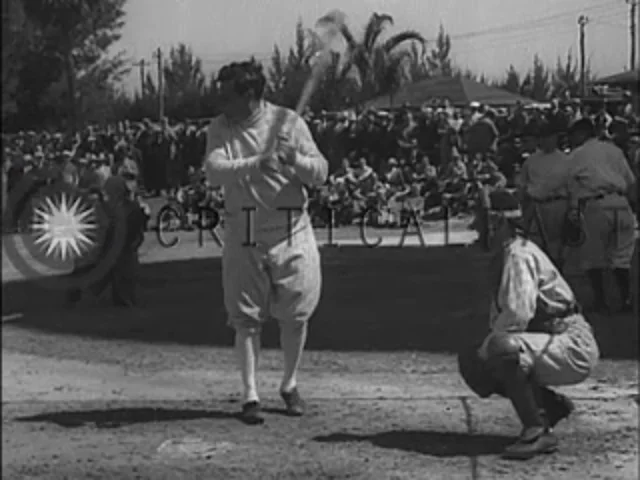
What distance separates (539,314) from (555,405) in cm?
24

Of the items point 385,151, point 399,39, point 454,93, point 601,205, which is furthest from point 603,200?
point 399,39

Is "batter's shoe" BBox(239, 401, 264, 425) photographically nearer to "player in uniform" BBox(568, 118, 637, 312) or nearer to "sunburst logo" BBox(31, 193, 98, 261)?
"player in uniform" BBox(568, 118, 637, 312)

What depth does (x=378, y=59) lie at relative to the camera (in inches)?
53.1

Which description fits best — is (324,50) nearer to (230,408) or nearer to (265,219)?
(265,219)

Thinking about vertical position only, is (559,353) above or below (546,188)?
below

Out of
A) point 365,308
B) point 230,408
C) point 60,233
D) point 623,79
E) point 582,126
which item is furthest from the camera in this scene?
point 365,308

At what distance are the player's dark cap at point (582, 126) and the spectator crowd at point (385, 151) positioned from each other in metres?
0.01

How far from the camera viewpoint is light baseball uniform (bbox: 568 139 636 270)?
246cm

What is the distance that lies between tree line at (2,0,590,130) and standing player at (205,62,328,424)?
10 centimetres

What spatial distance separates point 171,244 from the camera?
5.55 feet

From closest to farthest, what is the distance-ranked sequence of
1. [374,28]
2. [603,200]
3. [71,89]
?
[71,89] < [374,28] < [603,200]

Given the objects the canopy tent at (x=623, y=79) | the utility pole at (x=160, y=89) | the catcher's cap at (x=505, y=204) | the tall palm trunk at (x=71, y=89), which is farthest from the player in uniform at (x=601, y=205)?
the tall palm trunk at (x=71, y=89)

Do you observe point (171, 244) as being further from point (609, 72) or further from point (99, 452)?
point (99, 452)

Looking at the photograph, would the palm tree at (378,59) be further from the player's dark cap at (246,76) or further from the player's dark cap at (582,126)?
the player's dark cap at (582,126)
